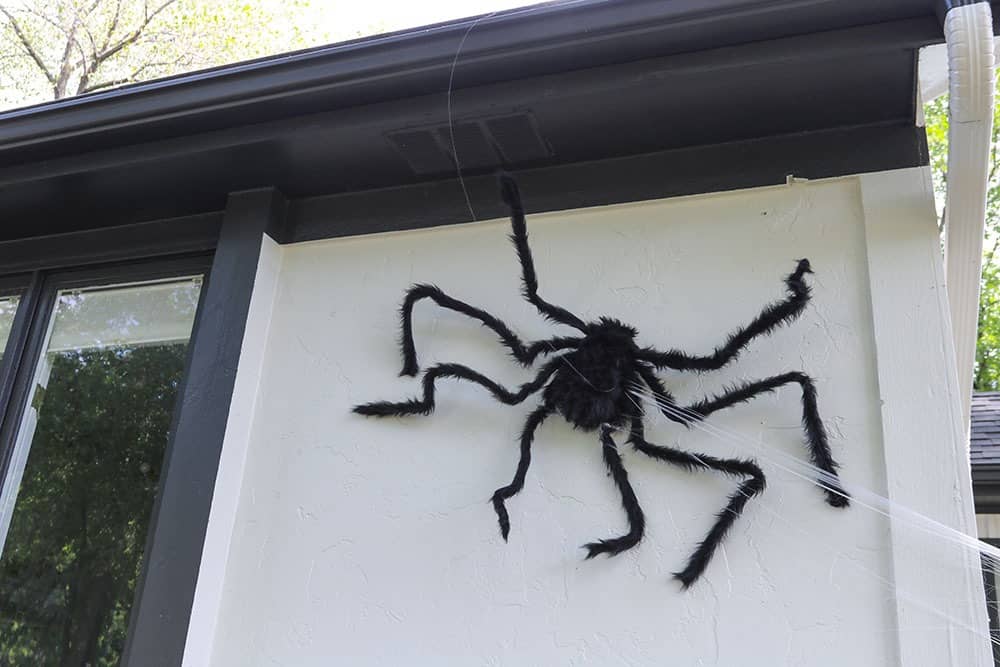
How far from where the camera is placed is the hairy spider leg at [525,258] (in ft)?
7.57

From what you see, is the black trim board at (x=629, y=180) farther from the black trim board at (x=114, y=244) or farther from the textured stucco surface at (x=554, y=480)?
the black trim board at (x=114, y=244)

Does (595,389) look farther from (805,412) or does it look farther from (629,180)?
(629,180)

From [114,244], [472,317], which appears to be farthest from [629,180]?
[114,244]

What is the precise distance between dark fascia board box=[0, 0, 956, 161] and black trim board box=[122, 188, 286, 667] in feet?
1.26

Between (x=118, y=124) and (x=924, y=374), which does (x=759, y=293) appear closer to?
(x=924, y=374)

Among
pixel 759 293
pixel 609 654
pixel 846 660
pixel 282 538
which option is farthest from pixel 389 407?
pixel 846 660

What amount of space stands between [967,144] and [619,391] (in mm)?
1022

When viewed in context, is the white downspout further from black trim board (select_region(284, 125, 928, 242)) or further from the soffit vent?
the soffit vent

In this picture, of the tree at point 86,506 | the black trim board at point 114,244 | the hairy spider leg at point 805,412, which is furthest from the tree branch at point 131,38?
the hairy spider leg at point 805,412

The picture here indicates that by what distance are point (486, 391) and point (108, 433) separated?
149 cm

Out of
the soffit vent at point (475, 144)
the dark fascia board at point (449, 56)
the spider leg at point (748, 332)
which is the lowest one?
the spider leg at point (748, 332)

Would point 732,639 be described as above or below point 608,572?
below

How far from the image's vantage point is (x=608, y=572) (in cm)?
216

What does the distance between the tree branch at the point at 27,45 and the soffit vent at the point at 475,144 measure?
1367 cm
